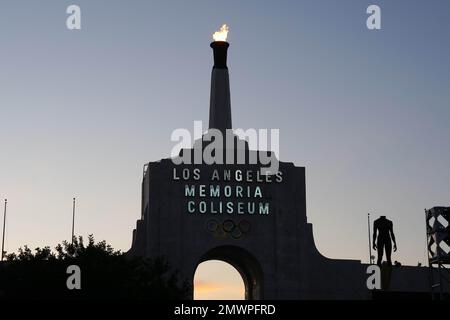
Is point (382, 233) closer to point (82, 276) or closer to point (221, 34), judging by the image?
point (82, 276)

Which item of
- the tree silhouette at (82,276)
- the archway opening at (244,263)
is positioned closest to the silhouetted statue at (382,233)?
the tree silhouette at (82,276)

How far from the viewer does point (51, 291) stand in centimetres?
A: 5331

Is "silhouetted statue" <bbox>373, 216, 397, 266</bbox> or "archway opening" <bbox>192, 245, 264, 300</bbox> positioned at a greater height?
"archway opening" <bbox>192, 245, 264, 300</bbox>

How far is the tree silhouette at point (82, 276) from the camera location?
53.3 meters

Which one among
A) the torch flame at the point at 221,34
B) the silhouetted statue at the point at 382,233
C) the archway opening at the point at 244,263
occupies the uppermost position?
the torch flame at the point at 221,34

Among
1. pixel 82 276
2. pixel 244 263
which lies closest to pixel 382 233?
pixel 82 276

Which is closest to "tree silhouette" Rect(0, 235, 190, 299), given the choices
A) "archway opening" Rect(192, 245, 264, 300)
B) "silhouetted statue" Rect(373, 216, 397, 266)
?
"archway opening" Rect(192, 245, 264, 300)

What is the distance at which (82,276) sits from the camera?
177ft

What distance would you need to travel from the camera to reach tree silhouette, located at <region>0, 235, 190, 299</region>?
53.3 m

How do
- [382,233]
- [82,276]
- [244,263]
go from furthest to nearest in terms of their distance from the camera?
1. [244,263]
2. [82,276]
3. [382,233]

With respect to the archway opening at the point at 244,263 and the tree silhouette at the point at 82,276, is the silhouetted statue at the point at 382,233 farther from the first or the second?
the archway opening at the point at 244,263

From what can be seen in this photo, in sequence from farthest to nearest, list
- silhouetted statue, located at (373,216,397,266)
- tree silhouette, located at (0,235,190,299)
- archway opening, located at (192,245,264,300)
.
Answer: archway opening, located at (192,245,264,300)
tree silhouette, located at (0,235,190,299)
silhouetted statue, located at (373,216,397,266)

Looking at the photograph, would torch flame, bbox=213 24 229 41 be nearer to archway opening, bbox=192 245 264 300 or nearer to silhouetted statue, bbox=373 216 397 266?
archway opening, bbox=192 245 264 300
